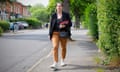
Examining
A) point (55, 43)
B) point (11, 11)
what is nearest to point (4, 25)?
point (11, 11)

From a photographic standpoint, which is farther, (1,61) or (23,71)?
(1,61)

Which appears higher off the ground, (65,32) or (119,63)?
(65,32)

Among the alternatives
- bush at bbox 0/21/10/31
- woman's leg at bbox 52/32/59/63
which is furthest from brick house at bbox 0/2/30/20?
woman's leg at bbox 52/32/59/63

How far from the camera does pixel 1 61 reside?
42.5ft

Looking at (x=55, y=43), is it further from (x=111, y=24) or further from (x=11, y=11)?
(x=11, y=11)

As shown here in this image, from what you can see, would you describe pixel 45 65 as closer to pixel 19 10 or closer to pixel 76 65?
pixel 76 65

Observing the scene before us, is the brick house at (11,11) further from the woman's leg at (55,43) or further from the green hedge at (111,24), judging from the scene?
the green hedge at (111,24)

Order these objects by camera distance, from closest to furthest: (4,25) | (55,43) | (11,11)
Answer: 1. (55,43)
2. (4,25)
3. (11,11)

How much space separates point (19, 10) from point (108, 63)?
314 ft

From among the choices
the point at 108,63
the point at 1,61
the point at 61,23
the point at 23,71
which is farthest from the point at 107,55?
the point at 1,61

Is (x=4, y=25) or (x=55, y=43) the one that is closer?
(x=55, y=43)

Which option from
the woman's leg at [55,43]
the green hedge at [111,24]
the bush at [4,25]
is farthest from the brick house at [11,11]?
the green hedge at [111,24]

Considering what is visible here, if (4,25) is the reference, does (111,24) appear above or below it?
above

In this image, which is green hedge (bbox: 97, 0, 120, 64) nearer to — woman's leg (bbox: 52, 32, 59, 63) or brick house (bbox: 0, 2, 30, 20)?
woman's leg (bbox: 52, 32, 59, 63)
